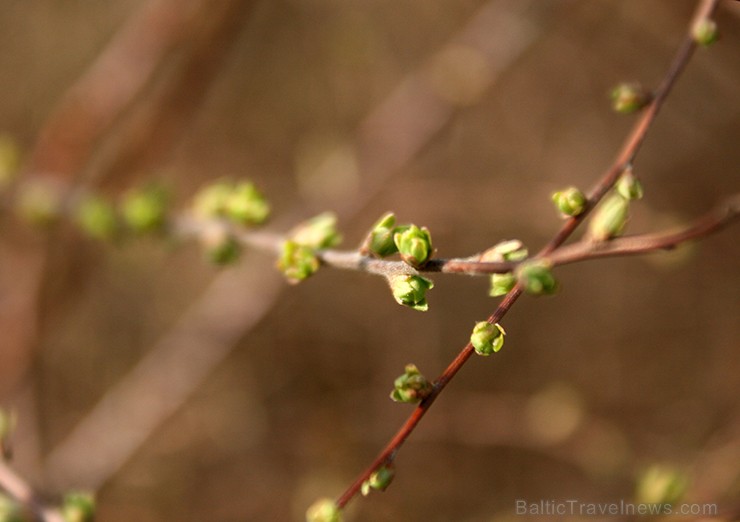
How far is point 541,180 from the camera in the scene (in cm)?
381

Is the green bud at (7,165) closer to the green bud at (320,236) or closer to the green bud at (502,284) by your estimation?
the green bud at (320,236)

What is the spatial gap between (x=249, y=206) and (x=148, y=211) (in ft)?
1.73

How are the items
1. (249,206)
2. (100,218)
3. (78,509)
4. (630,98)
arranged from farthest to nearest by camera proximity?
(100,218), (249,206), (78,509), (630,98)

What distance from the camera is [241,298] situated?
2.93 m

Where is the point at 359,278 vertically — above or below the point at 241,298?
above

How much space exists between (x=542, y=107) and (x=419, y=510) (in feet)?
7.46

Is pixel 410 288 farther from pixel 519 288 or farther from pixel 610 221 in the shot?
pixel 610 221

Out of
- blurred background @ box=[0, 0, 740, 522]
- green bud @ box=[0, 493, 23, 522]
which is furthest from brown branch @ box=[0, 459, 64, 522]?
blurred background @ box=[0, 0, 740, 522]

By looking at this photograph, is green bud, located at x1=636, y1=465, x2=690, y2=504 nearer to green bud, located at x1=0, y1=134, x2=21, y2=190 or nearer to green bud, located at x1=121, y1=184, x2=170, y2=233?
green bud, located at x1=121, y1=184, x2=170, y2=233

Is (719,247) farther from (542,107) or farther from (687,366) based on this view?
(542,107)

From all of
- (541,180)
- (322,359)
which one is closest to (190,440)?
(322,359)

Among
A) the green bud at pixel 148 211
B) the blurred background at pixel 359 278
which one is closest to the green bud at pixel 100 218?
the green bud at pixel 148 211

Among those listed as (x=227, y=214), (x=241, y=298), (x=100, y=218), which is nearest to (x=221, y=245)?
(x=227, y=214)

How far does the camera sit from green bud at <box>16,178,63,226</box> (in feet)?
7.47
